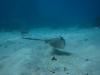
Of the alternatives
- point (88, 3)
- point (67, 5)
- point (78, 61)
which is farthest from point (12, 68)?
point (67, 5)

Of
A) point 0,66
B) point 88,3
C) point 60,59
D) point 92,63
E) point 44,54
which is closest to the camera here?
point 0,66

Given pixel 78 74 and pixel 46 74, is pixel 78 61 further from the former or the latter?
pixel 46 74

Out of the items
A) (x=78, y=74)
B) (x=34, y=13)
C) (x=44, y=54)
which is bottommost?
(x=78, y=74)

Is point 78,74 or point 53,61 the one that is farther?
point 53,61

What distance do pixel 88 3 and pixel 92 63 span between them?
3552 inches

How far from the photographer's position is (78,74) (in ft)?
13.2

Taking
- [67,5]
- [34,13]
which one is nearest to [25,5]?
[34,13]

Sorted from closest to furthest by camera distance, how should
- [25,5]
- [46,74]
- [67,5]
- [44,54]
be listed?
[46,74]
[44,54]
[25,5]
[67,5]

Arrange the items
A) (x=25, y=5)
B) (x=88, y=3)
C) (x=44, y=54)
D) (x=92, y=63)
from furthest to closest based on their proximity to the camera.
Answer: (x=88, y=3) → (x=25, y=5) → (x=44, y=54) → (x=92, y=63)

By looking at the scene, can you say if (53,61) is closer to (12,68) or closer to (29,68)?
(29,68)

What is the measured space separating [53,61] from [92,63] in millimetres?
1149

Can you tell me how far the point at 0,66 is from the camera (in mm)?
4320

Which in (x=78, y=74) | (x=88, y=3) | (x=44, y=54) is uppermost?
(x=88, y=3)

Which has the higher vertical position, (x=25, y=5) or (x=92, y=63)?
(x=25, y=5)
